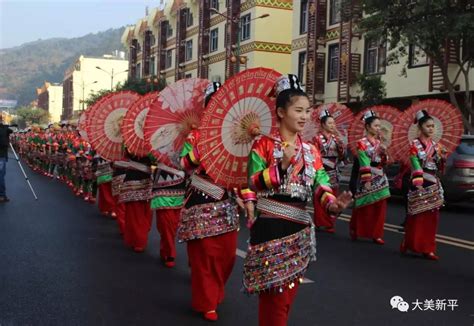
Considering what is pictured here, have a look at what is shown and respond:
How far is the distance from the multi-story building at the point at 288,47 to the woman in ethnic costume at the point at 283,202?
14.7 m

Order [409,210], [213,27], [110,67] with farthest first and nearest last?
[110,67] → [213,27] → [409,210]

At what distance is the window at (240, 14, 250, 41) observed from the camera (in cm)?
3425

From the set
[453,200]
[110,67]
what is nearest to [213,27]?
[453,200]

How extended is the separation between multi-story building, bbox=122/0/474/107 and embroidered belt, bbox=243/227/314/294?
1483 cm

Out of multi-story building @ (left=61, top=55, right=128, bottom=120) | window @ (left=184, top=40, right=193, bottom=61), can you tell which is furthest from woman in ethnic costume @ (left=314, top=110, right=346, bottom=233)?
multi-story building @ (left=61, top=55, right=128, bottom=120)

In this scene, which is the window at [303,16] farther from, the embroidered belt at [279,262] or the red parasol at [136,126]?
the embroidered belt at [279,262]

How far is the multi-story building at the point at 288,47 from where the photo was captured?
2289cm

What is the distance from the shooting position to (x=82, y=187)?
15031 millimetres

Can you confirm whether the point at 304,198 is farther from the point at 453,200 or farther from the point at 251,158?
the point at 453,200

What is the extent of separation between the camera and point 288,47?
1351 inches

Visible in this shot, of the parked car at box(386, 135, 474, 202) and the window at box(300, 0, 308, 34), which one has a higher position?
the window at box(300, 0, 308, 34)

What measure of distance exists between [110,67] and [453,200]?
85736 mm

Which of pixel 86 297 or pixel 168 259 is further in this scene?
pixel 168 259

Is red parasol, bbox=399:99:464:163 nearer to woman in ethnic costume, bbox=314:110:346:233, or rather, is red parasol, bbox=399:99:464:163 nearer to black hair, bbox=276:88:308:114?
woman in ethnic costume, bbox=314:110:346:233
